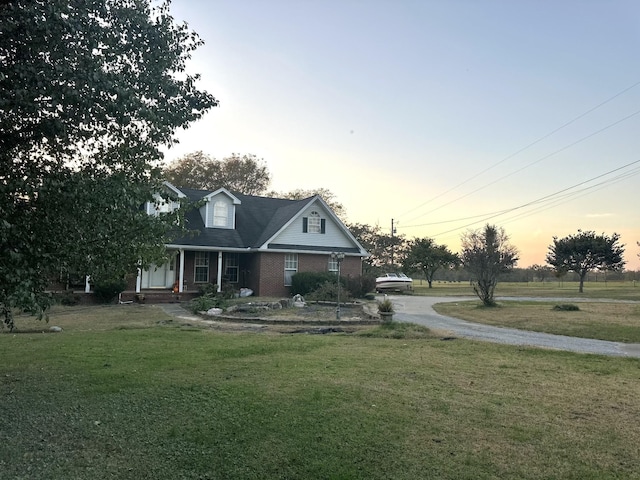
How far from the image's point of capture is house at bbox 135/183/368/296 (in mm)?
23453

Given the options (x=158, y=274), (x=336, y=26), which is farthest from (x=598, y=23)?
(x=158, y=274)

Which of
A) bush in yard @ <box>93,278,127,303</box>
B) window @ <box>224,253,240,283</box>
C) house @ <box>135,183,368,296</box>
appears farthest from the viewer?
window @ <box>224,253,240,283</box>

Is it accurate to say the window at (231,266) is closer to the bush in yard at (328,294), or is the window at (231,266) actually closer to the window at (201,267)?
the window at (201,267)

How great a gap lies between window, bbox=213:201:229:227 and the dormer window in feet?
14.2

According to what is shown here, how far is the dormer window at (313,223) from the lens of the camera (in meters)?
25.7

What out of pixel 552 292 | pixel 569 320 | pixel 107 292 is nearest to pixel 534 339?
pixel 569 320

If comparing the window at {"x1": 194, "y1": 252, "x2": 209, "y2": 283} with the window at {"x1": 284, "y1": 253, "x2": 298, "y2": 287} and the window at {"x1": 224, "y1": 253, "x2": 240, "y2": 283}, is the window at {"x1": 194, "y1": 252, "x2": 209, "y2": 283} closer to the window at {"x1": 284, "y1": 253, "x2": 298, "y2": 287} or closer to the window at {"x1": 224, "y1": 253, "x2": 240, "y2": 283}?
the window at {"x1": 224, "y1": 253, "x2": 240, "y2": 283}

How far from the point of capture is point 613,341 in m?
11.8

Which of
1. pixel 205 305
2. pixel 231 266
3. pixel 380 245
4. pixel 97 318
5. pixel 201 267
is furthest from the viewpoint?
pixel 380 245

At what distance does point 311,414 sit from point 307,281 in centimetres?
1876

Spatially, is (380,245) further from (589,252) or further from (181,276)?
(181,276)

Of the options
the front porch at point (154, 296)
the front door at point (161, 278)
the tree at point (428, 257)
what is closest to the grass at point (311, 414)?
the front porch at point (154, 296)

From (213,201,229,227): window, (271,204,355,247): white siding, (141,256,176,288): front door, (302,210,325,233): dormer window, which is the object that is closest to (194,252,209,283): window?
(141,256,176,288): front door

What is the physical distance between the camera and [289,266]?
25.0 metres
